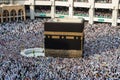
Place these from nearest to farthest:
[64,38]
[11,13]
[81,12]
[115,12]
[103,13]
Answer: [64,38] < [115,12] < [11,13] < [103,13] < [81,12]

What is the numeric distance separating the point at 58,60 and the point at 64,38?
441 centimetres

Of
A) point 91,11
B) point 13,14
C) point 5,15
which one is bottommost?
point 5,15

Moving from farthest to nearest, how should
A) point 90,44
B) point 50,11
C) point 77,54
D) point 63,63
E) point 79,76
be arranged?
point 50,11, point 90,44, point 77,54, point 63,63, point 79,76

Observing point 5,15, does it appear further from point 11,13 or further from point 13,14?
point 13,14

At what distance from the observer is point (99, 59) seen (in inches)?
1512

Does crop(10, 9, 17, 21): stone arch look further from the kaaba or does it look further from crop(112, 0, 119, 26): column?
the kaaba

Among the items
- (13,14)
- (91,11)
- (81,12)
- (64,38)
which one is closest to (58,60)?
(64,38)

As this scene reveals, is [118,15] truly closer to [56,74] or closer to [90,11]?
[90,11]

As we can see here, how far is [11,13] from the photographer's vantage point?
207ft

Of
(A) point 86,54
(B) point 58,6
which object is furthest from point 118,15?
(A) point 86,54

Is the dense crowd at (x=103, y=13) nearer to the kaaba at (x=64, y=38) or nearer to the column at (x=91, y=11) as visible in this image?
the column at (x=91, y=11)

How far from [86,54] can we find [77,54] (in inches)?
71.7

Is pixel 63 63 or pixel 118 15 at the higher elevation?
pixel 118 15

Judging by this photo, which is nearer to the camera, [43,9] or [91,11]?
[91,11]
